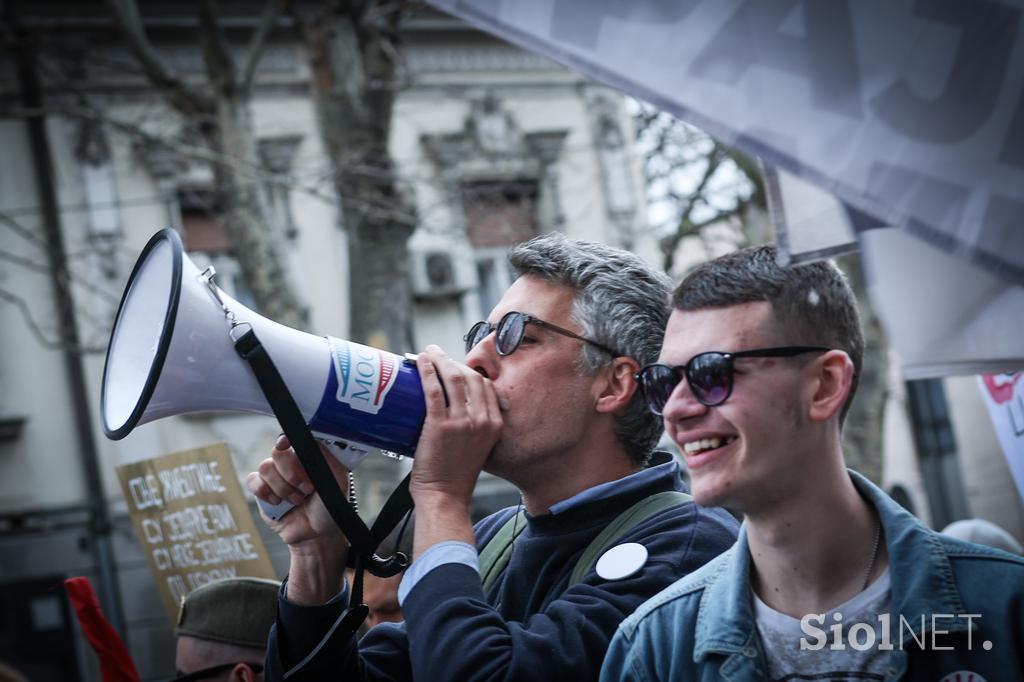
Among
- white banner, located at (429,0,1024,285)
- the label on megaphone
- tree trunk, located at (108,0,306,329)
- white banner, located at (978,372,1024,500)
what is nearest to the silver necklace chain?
white banner, located at (429,0,1024,285)

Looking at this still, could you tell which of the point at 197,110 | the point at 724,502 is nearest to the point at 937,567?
the point at 724,502

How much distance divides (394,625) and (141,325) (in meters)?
0.87

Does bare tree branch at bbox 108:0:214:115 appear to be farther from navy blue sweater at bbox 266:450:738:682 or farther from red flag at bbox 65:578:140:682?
navy blue sweater at bbox 266:450:738:682

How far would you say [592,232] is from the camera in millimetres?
14562

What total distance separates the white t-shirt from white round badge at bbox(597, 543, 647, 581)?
1.41ft

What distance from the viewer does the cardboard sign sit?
366cm

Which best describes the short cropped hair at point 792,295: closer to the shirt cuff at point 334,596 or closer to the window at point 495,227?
the shirt cuff at point 334,596

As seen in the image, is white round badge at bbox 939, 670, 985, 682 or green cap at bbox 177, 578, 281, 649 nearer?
white round badge at bbox 939, 670, 985, 682

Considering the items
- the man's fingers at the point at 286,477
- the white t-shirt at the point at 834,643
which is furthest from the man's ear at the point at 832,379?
the man's fingers at the point at 286,477

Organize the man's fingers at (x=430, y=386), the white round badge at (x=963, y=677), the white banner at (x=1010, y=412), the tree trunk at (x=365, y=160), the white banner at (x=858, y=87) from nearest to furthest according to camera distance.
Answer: the white banner at (x=858, y=87) → the white round badge at (x=963, y=677) → the man's fingers at (x=430, y=386) → the white banner at (x=1010, y=412) → the tree trunk at (x=365, y=160)

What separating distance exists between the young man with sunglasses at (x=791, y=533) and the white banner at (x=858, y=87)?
59 cm

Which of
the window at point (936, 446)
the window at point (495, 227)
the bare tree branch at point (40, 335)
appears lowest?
the window at point (936, 446)

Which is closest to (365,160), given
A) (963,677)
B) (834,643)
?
(834,643)

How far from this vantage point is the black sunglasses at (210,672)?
9.69 ft
